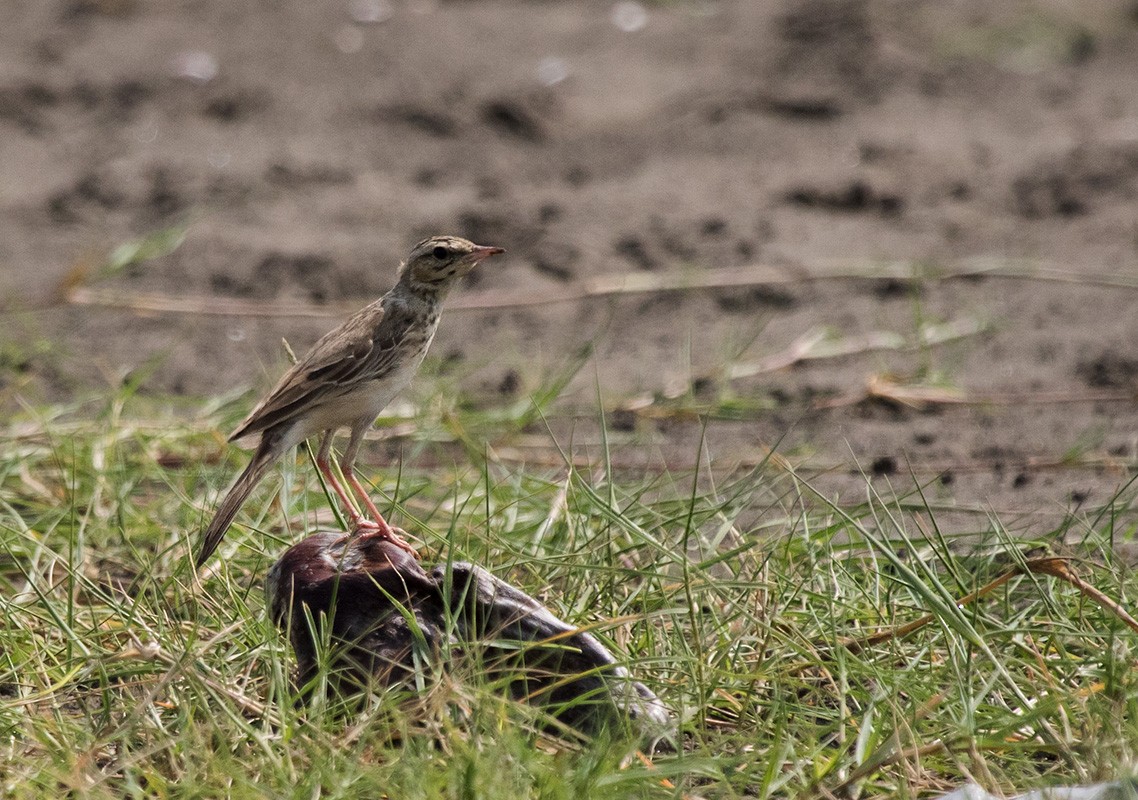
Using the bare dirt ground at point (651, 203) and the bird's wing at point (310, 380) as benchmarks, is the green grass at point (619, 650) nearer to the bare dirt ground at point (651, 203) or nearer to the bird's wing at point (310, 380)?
the bird's wing at point (310, 380)

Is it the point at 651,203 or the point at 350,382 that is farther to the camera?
the point at 651,203

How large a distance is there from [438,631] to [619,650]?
49 cm

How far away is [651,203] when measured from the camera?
30.2ft

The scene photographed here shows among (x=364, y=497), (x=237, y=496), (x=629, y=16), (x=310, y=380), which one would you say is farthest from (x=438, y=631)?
(x=629, y=16)

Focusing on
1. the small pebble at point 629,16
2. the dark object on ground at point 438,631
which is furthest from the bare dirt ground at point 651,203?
the dark object on ground at point 438,631

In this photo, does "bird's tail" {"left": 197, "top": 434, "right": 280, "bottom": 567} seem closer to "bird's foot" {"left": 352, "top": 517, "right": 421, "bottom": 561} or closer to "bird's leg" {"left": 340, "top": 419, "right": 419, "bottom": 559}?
"bird's leg" {"left": 340, "top": 419, "right": 419, "bottom": 559}

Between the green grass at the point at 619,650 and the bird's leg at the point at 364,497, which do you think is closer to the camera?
the green grass at the point at 619,650

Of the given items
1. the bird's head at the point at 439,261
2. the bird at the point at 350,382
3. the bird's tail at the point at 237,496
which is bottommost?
the bird's tail at the point at 237,496

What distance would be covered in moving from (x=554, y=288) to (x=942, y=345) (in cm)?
204

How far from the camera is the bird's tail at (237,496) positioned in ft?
13.9

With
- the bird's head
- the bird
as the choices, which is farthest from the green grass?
the bird's head

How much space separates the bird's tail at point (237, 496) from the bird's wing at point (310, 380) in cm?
7

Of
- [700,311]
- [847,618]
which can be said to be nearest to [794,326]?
[700,311]

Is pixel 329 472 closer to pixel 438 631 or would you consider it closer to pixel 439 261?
pixel 439 261
